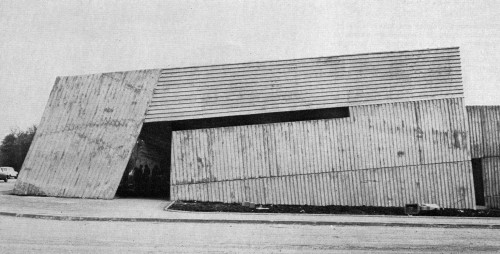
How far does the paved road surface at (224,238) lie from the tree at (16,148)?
194ft

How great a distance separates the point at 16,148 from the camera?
236 feet

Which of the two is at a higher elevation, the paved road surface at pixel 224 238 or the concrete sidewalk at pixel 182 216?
the concrete sidewalk at pixel 182 216

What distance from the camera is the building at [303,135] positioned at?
21.2 metres

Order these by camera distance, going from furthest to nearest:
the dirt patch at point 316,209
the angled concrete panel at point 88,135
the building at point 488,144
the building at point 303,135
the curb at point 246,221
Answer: the building at point 488,144
the angled concrete panel at point 88,135
the building at point 303,135
the dirt patch at point 316,209
the curb at point 246,221

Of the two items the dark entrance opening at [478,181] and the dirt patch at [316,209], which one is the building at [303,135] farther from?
the dark entrance opening at [478,181]

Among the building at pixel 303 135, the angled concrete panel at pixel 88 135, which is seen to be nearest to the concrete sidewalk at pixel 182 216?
the angled concrete panel at pixel 88 135

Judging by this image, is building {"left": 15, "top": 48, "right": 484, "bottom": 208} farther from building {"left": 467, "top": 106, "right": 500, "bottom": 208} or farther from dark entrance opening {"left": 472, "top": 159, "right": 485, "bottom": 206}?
dark entrance opening {"left": 472, "top": 159, "right": 485, "bottom": 206}

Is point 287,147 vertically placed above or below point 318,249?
above

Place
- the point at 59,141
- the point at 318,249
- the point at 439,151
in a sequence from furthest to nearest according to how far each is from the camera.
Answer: the point at 59,141
the point at 439,151
the point at 318,249

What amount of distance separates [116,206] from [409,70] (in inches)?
480

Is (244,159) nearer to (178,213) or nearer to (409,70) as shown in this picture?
(178,213)

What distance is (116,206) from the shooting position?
18484 millimetres

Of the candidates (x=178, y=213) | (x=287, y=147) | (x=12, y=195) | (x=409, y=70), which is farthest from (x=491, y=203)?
(x=12, y=195)

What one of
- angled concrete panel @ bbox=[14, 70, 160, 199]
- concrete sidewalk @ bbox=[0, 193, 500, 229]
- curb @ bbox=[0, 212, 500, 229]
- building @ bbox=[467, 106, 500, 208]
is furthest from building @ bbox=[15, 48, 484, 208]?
curb @ bbox=[0, 212, 500, 229]
